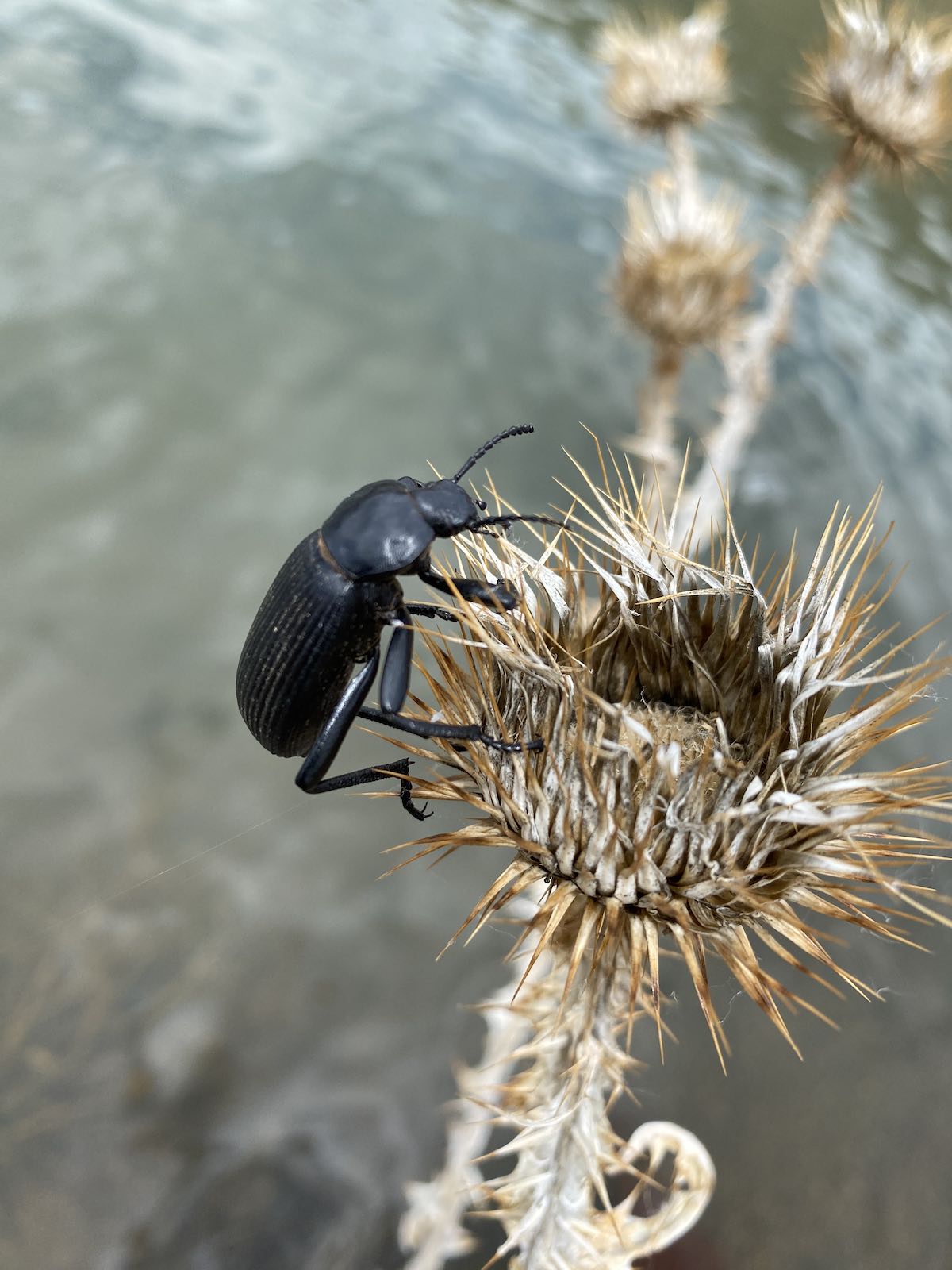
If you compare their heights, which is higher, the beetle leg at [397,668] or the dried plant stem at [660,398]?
the beetle leg at [397,668]

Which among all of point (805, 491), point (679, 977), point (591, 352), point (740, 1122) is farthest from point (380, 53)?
point (740, 1122)

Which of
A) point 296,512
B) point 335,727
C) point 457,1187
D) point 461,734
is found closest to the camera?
point 461,734

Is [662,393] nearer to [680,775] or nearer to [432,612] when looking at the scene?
[432,612]

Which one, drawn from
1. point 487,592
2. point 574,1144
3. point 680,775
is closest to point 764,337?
point 487,592

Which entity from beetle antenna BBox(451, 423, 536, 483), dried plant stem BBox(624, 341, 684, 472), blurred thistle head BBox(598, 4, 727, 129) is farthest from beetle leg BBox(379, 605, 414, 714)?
blurred thistle head BBox(598, 4, 727, 129)

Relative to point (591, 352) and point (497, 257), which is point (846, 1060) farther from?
point (497, 257)

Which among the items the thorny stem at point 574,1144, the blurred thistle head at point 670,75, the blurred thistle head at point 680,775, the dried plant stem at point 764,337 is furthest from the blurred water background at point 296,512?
the blurred thistle head at point 670,75

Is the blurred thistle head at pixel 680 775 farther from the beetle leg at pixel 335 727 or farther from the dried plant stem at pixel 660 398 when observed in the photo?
the dried plant stem at pixel 660 398

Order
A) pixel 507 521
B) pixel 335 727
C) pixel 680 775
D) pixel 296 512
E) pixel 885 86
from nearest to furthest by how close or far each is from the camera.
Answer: pixel 680 775, pixel 507 521, pixel 335 727, pixel 885 86, pixel 296 512

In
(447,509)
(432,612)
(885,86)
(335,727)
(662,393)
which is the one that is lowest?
(335,727)
